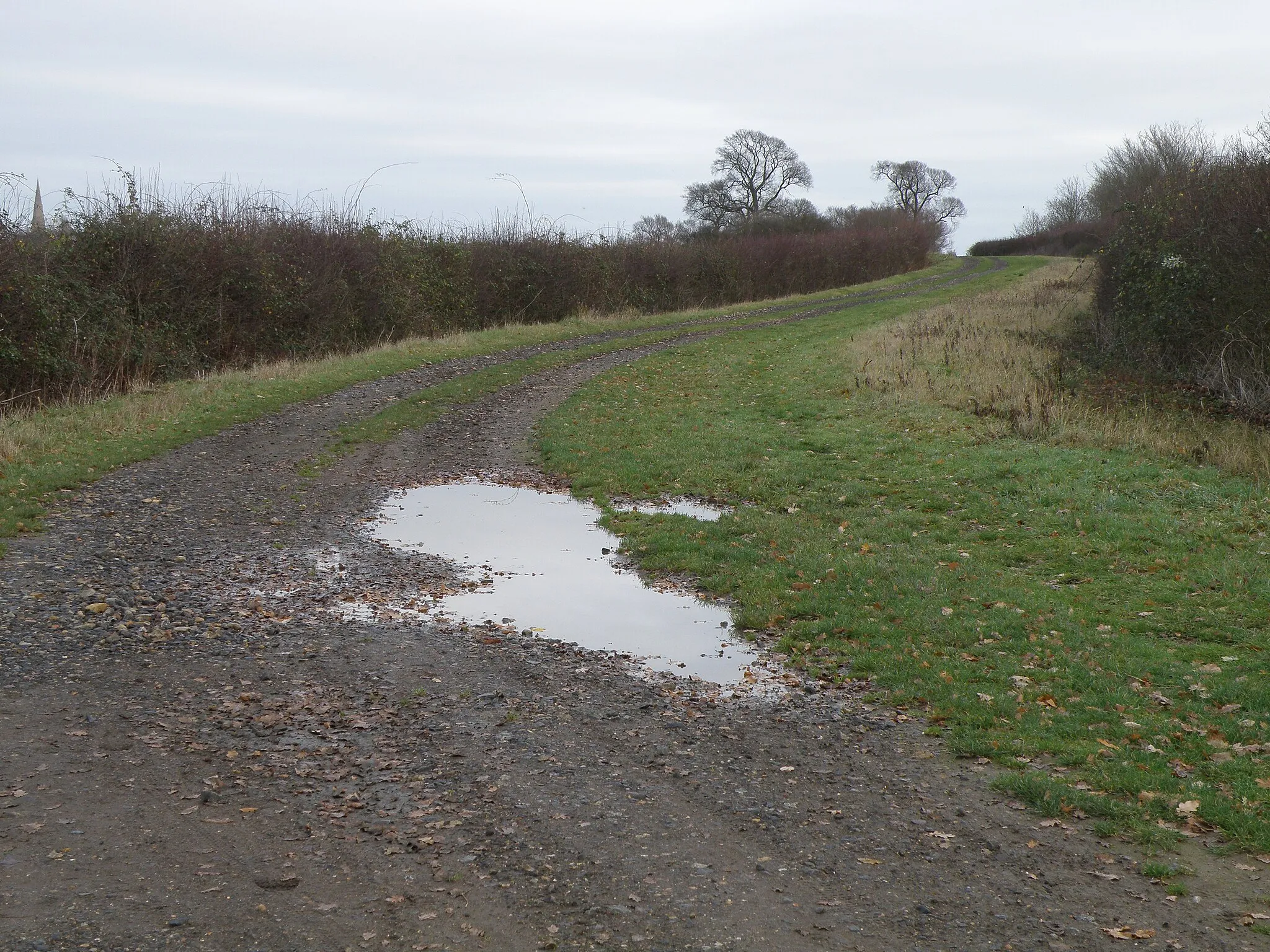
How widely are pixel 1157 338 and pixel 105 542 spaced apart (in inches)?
670

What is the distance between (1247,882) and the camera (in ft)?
13.8

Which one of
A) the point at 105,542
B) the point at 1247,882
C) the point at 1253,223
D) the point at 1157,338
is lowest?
the point at 1247,882

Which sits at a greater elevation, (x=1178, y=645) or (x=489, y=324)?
(x=489, y=324)

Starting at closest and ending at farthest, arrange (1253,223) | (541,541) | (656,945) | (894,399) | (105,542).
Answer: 1. (656,945)
2. (105,542)
3. (541,541)
4. (1253,223)
5. (894,399)

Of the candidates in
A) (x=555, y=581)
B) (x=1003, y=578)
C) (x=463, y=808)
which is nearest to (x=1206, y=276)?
(x=1003, y=578)

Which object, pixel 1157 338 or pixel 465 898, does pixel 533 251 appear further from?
pixel 465 898

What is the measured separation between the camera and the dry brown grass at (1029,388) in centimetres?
1319

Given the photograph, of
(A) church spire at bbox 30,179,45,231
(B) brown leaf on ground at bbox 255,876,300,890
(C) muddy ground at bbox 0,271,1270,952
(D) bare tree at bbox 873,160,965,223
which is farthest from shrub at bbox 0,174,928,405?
(D) bare tree at bbox 873,160,965,223

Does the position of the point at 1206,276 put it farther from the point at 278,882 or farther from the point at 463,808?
the point at 278,882

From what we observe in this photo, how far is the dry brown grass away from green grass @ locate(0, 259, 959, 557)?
31.5 feet

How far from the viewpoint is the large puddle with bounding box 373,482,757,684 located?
7.17 meters

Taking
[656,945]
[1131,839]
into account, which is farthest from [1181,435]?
[656,945]

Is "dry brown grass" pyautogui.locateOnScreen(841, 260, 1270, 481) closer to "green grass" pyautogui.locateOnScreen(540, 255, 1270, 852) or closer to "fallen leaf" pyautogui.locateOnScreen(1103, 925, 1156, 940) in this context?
"green grass" pyautogui.locateOnScreen(540, 255, 1270, 852)

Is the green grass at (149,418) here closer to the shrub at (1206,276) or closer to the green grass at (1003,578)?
the green grass at (1003,578)
